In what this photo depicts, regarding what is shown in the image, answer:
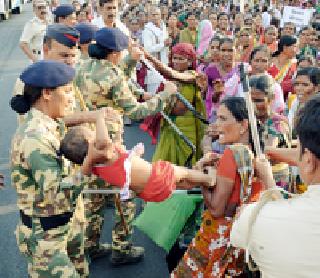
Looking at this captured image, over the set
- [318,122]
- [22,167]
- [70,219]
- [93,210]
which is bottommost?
[93,210]

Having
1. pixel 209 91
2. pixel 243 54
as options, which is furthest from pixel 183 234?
pixel 243 54

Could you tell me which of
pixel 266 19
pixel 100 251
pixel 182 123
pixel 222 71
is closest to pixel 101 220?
pixel 100 251

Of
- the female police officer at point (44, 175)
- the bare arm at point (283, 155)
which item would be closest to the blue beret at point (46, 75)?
the female police officer at point (44, 175)

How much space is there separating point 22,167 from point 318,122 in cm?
160

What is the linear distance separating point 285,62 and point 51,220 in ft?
14.4

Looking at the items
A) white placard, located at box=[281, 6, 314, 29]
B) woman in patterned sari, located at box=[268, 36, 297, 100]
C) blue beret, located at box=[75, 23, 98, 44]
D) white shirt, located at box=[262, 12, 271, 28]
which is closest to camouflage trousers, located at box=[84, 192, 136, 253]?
blue beret, located at box=[75, 23, 98, 44]

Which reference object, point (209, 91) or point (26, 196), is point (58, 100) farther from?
point (209, 91)

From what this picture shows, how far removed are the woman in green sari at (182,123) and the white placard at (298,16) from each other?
5394 mm

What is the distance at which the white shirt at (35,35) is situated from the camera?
6.85m

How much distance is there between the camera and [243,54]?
682cm

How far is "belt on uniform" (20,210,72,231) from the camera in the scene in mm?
2609

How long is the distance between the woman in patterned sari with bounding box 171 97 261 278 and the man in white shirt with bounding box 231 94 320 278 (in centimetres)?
90

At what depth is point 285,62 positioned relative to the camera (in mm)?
6172

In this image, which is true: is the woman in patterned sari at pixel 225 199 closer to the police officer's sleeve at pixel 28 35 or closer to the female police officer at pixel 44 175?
the female police officer at pixel 44 175
